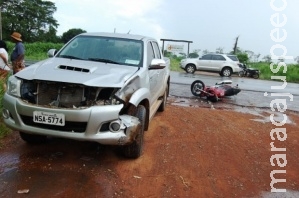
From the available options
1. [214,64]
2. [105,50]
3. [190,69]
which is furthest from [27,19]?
[105,50]

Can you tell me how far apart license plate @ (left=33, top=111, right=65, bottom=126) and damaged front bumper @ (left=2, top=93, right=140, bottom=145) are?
0.10 ft

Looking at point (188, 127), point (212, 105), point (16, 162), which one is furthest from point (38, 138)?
point (212, 105)

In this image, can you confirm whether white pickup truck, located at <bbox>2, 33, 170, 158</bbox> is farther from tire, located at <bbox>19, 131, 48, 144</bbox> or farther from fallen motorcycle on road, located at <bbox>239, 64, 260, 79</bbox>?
fallen motorcycle on road, located at <bbox>239, 64, 260, 79</bbox>

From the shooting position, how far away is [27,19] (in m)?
55.9

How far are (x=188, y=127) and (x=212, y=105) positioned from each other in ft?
10.6

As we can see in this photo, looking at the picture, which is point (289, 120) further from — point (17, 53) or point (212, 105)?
point (17, 53)

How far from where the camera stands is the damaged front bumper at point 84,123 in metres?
3.74

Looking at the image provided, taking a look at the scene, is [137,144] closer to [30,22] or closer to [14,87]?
[14,87]

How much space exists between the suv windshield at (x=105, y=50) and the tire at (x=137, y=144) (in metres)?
→ 0.89

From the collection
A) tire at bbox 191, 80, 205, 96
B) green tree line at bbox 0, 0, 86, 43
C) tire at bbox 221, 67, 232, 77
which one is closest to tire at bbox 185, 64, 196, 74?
tire at bbox 221, 67, 232, 77

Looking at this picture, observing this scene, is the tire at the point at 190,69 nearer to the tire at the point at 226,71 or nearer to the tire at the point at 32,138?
the tire at the point at 226,71

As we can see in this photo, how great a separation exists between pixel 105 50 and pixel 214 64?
18958 mm

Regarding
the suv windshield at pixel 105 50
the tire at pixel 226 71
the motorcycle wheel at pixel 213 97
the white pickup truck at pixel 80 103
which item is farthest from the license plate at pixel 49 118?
the tire at pixel 226 71

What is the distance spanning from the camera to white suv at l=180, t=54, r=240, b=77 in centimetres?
2316
